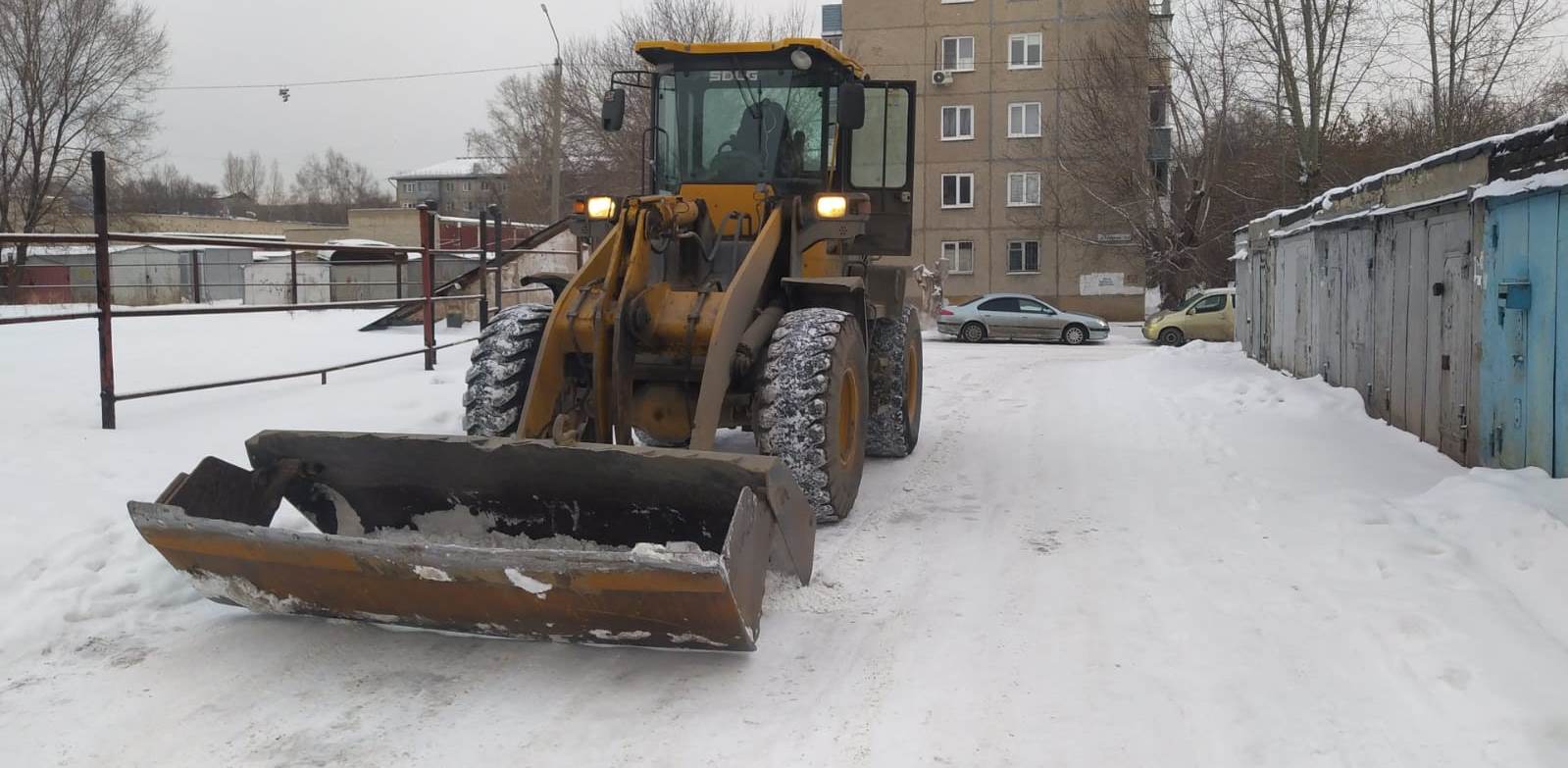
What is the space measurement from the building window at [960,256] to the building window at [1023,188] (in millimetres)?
2090

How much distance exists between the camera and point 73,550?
5219 mm

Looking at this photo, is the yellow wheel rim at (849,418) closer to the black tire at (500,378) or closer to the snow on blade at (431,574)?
the black tire at (500,378)

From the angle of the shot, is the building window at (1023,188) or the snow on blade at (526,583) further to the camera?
the building window at (1023,188)

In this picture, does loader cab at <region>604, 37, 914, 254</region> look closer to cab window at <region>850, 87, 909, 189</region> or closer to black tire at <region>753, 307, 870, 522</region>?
cab window at <region>850, 87, 909, 189</region>

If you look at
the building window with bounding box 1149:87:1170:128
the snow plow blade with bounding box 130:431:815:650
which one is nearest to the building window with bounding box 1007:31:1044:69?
the building window with bounding box 1149:87:1170:128

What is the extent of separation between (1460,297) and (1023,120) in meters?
34.4

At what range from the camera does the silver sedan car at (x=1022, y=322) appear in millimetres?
27156

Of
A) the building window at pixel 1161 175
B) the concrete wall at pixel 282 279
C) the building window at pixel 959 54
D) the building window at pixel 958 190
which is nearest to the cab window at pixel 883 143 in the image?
the concrete wall at pixel 282 279

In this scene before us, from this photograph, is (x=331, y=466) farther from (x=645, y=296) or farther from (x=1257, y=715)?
(x=1257, y=715)

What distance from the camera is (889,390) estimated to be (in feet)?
27.8

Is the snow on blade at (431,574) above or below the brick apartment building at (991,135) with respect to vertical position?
below

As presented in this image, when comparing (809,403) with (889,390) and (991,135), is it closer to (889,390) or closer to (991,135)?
(889,390)

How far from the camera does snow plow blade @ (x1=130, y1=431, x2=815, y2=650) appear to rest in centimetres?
411

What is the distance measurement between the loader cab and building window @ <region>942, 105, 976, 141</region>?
3497 cm
